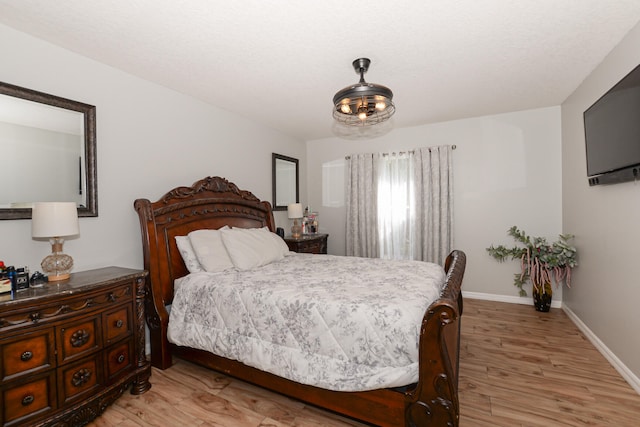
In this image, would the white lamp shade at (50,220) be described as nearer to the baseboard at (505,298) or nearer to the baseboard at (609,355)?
the baseboard at (609,355)

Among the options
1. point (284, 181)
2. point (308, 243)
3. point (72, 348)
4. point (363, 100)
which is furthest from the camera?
point (284, 181)

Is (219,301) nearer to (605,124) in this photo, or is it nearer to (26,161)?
(26,161)

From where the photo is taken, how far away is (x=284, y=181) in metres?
4.68

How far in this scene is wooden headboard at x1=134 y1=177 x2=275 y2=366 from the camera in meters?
2.46

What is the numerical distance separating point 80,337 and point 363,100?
8.10 ft

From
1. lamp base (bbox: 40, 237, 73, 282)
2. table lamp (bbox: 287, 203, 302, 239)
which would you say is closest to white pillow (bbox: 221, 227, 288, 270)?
table lamp (bbox: 287, 203, 302, 239)

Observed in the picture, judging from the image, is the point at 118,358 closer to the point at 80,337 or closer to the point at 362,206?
the point at 80,337

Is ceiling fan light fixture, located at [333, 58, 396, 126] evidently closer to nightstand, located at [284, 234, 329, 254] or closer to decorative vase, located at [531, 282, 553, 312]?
nightstand, located at [284, 234, 329, 254]

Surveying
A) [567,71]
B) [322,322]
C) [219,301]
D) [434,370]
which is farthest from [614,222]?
[219,301]

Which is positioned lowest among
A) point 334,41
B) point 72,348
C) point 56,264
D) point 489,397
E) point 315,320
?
point 489,397

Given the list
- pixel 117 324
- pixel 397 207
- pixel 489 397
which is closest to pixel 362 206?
pixel 397 207

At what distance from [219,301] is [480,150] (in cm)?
382

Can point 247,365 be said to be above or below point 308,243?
below

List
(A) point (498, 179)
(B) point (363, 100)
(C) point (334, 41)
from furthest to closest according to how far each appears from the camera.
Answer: (A) point (498, 179), (B) point (363, 100), (C) point (334, 41)
